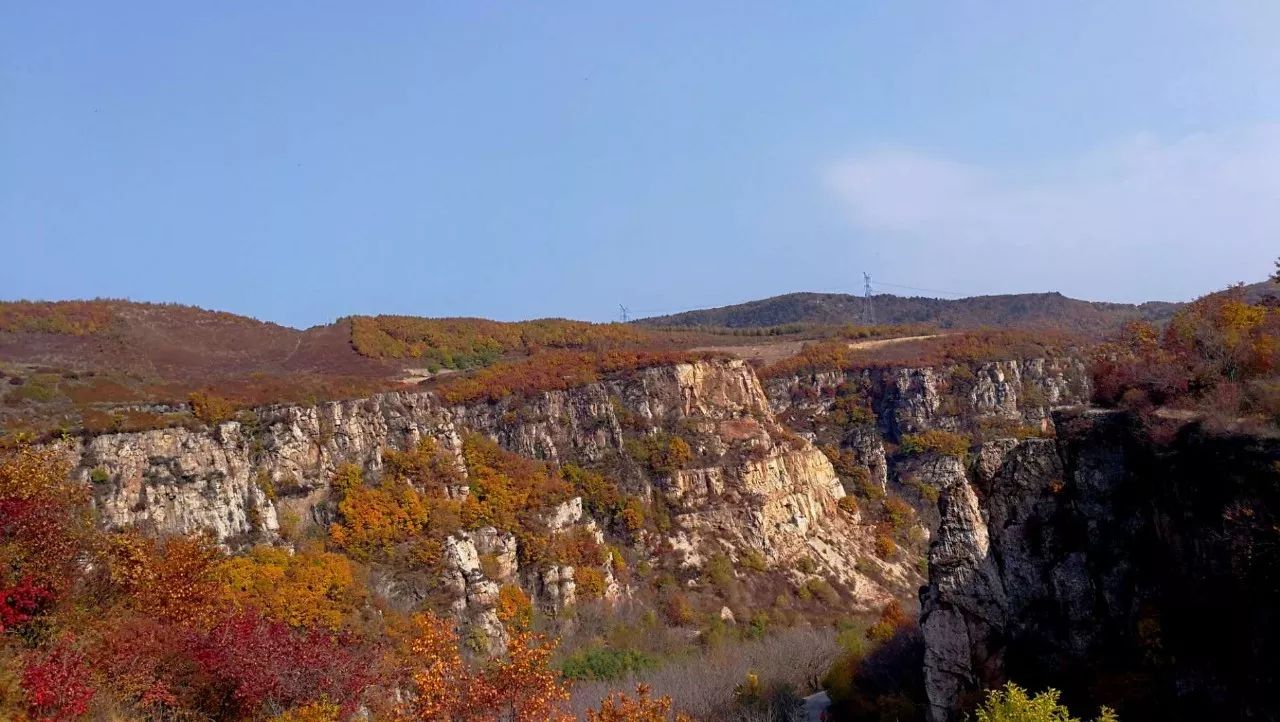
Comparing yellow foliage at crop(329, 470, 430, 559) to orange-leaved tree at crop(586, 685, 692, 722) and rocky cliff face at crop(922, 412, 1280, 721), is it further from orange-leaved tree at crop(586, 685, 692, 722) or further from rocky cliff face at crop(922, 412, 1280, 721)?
orange-leaved tree at crop(586, 685, 692, 722)

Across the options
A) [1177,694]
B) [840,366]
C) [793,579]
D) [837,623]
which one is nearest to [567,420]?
[793,579]

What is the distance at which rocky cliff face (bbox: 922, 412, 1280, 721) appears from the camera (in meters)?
16.4

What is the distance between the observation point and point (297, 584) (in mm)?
39062

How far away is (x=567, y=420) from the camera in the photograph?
61.8 metres

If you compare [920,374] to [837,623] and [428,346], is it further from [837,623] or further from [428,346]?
[428,346]

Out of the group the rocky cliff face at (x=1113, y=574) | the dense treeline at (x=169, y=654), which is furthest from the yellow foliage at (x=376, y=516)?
the rocky cliff face at (x=1113, y=574)

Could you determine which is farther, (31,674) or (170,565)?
(170,565)

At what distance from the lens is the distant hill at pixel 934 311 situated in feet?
440

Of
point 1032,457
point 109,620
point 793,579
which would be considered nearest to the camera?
point 109,620

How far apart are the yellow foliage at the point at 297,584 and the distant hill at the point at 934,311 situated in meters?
103

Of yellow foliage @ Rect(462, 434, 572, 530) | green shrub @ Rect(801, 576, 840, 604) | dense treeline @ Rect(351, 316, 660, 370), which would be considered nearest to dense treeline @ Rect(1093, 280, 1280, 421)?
green shrub @ Rect(801, 576, 840, 604)

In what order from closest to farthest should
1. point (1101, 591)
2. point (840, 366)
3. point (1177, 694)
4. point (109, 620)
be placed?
point (1177, 694), point (109, 620), point (1101, 591), point (840, 366)

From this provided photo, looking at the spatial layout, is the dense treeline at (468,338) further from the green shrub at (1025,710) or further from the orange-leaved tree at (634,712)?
the green shrub at (1025,710)

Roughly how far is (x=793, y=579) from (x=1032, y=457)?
32943 millimetres
